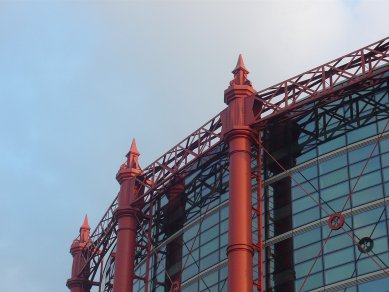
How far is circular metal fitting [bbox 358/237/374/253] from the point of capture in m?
44.7

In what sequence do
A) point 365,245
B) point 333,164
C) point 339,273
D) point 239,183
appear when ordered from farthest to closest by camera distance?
point 239,183, point 333,164, point 339,273, point 365,245

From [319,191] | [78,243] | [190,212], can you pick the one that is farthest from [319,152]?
[78,243]

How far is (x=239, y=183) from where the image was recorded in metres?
48.6

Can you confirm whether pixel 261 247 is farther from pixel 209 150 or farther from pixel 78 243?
pixel 78 243

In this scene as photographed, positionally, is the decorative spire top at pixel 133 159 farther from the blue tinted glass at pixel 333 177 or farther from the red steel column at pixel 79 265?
the blue tinted glass at pixel 333 177

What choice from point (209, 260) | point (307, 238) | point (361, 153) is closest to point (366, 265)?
point (307, 238)

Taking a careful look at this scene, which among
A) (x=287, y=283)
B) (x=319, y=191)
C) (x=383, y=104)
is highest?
(x=383, y=104)

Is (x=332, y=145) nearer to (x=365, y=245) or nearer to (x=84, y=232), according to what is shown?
(x=365, y=245)

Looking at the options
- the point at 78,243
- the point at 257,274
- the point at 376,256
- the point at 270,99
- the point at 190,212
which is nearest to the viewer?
the point at 376,256

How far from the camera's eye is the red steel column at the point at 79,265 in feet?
212

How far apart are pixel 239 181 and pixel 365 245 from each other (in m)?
7.29

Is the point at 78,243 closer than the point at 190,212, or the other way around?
the point at 190,212

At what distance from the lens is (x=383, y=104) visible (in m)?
48.4

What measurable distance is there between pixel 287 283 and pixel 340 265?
2.99 meters
